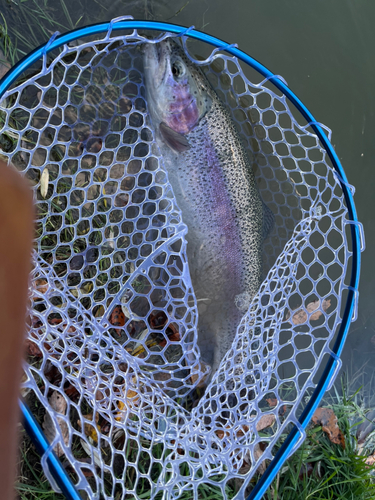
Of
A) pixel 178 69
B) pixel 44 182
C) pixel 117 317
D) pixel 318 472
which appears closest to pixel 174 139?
pixel 178 69

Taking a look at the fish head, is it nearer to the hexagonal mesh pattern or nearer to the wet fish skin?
the wet fish skin

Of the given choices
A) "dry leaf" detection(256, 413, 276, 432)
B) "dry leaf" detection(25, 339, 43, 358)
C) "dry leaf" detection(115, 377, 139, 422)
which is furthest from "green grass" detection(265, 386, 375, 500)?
"dry leaf" detection(25, 339, 43, 358)

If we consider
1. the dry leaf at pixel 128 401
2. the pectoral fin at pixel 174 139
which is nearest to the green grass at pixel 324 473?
the dry leaf at pixel 128 401

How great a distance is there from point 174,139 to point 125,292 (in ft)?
3.35

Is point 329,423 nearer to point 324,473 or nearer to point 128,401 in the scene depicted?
point 324,473

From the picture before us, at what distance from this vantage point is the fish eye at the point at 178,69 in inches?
86.4

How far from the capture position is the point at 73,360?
79.6 inches

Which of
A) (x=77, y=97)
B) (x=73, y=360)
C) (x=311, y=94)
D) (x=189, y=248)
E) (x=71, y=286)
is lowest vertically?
(x=73, y=360)

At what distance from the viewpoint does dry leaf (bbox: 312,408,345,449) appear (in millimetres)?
2656

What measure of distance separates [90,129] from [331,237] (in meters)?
2.06

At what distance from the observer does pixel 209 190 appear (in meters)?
2.37

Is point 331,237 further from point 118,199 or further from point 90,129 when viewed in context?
point 90,129

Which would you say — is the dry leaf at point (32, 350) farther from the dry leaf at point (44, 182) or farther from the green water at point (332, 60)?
the green water at point (332, 60)

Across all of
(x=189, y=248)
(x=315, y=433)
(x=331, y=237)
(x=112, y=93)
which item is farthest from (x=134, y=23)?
(x=315, y=433)
